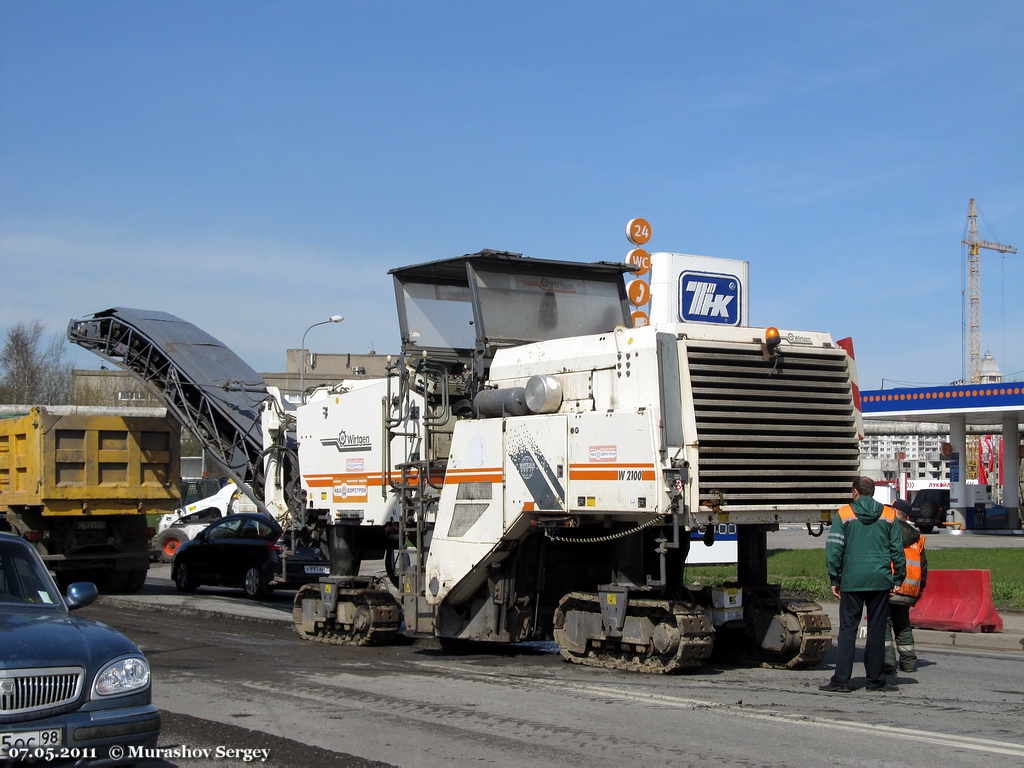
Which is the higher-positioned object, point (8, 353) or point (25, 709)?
point (8, 353)

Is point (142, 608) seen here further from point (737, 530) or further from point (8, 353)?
point (8, 353)

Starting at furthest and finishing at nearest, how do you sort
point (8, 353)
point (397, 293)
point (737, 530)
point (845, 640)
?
point (8, 353)
point (397, 293)
point (737, 530)
point (845, 640)

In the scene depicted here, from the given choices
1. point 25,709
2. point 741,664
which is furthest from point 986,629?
point 25,709

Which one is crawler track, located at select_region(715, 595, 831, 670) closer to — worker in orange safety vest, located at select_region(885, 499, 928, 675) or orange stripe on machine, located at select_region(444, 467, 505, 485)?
worker in orange safety vest, located at select_region(885, 499, 928, 675)

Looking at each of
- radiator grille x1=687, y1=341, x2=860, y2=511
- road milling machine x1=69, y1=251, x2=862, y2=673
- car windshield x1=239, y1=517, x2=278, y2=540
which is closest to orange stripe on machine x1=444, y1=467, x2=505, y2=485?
road milling machine x1=69, y1=251, x2=862, y2=673

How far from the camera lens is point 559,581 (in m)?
11.0

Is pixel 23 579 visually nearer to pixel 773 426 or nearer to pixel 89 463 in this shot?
Answer: pixel 773 426

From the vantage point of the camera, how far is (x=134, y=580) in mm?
19156

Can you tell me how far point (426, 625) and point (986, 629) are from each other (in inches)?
271

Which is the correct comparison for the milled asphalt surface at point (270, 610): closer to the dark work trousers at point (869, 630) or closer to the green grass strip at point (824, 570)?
the green grass strip at point (824, 570)

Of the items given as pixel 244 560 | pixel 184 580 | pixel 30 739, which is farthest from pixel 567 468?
pixel 184 580

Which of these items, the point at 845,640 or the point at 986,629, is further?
the point at 986,629

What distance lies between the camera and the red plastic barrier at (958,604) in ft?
44.2

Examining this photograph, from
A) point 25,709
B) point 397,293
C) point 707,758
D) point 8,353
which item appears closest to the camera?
point 25,709
